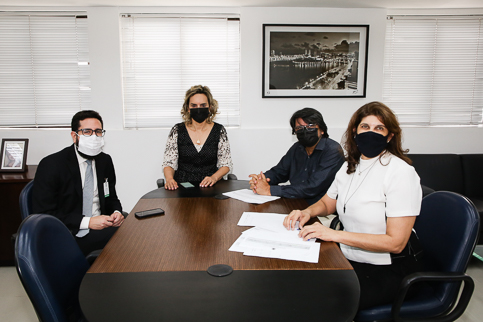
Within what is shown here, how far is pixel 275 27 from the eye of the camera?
3.62 metres

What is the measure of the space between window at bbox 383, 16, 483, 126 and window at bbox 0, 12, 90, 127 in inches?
135

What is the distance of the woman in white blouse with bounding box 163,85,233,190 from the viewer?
9.75ft

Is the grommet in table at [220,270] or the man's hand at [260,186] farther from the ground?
the man's hand at [260,186]

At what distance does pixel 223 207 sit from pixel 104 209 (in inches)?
32.6

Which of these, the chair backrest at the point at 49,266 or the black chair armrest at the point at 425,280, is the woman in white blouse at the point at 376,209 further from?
the chair backrest at the point at 49,266

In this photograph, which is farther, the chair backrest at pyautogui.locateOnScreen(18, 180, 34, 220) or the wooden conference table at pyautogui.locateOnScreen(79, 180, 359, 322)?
the chair backrest at pyautogui.locateOnScreen(18, 180, 34, 220)

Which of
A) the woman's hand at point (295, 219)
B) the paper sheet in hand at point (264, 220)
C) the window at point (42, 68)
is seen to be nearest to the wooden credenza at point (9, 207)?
the window at point (42, 68)

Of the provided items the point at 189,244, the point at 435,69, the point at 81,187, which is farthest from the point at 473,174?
the point at 81,187

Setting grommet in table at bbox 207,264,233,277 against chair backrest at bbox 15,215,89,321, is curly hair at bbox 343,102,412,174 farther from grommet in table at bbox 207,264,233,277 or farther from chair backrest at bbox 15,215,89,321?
chair backrest at bbox 15,215,89,321

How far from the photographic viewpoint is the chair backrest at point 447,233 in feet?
4.71

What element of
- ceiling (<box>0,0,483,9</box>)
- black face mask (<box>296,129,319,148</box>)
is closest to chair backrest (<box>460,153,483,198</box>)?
ceiling (<box>0,0,483,9</box>)

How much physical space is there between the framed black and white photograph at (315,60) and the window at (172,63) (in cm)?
41

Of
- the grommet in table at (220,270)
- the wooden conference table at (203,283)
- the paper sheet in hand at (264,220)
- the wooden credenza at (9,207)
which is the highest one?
the paper sheet in hand at (264,220)

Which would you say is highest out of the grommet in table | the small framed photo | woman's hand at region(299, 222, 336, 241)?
the small framed photo
